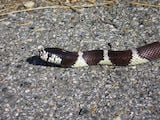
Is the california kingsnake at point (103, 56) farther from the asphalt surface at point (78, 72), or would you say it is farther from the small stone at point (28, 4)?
the small stone at point (28, 4)

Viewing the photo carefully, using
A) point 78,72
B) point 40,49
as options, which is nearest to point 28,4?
point 40,49

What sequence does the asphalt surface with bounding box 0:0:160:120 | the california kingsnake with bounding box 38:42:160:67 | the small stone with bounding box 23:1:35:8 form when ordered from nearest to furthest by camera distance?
the asphalt surface with bounding box 0:0:160:120, the california kingsnake with bounding box 38:42:160:67, the small stone with bounding box 23:1:35:8

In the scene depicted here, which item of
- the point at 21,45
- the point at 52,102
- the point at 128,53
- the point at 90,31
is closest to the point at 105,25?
the point at 90,31

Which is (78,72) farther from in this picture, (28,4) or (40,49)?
(28,4)

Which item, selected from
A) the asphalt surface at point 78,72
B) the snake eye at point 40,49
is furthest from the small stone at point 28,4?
the snake eye at point 40,49

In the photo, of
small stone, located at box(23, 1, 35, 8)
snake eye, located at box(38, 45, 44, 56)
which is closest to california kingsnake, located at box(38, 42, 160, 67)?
snake eye, located at box(38, 45, 44, 56)

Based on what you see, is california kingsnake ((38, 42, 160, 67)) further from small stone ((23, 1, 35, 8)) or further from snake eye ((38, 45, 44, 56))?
small stone ((23, 1, 35, 8))
